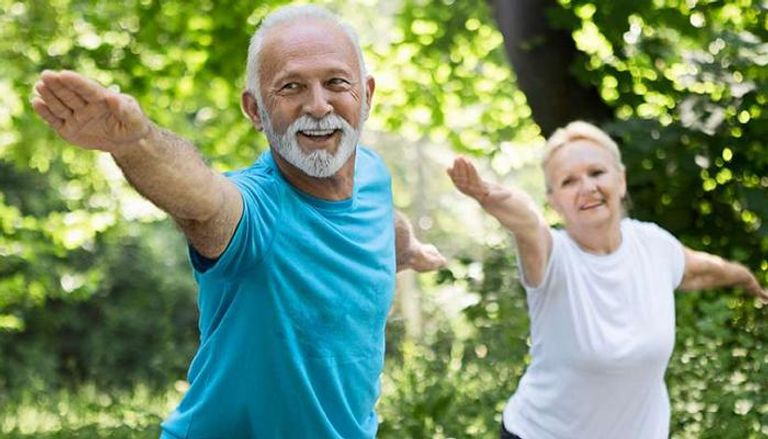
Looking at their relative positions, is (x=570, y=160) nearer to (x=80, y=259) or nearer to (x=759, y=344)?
(x=759, y=344)

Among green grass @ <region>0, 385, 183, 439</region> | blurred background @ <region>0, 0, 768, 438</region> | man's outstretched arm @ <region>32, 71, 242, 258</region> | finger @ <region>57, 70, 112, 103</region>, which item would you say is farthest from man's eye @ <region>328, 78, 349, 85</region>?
green grass @ <region>0, 385, 183, 439</region>

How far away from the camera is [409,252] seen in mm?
4023

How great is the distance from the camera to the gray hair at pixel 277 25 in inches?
123

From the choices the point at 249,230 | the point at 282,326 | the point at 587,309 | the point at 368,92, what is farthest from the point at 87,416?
the point at 249,230

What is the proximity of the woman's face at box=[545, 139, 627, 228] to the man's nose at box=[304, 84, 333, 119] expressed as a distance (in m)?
1.69

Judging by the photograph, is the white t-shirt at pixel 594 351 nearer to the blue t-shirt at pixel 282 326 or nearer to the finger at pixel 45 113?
the blue t-shirt at pixel 282 326

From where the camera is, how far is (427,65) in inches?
445

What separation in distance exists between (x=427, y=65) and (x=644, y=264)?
688 cm

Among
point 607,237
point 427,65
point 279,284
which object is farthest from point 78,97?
point 427,65

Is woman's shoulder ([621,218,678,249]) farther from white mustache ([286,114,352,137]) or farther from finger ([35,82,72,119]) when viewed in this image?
finger ([35,82,72,119])

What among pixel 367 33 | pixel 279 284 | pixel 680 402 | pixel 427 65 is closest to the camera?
pixel 279 284

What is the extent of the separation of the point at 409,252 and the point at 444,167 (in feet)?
11.3

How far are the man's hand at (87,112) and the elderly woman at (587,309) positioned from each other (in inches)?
68.8

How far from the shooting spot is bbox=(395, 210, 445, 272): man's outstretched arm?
4016 millimetres
